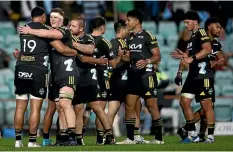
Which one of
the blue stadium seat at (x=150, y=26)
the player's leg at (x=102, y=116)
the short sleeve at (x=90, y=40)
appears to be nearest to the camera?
the player's leg at (x=102, y=116)

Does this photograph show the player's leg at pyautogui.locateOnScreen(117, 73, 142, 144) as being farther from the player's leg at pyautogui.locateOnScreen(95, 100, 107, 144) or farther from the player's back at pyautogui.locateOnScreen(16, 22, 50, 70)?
the player's back at pyautogui.locateOnScreen(16, 22, 50, 70)

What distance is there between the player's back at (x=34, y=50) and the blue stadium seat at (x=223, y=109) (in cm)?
870

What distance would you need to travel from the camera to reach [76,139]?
61.7ft

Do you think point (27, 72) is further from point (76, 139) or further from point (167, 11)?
Answer: point (167, 11)

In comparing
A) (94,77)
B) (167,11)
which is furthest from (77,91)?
(167,11)

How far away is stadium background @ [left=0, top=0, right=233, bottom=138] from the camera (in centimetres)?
2605

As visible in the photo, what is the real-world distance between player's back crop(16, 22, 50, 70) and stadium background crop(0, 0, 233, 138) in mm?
7298

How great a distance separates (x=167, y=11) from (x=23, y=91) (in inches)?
517

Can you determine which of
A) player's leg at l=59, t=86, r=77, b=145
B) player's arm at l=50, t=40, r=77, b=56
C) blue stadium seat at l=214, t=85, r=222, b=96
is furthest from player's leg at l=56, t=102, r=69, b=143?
blue stadium seat at l=214, t=85, r=222, b=96

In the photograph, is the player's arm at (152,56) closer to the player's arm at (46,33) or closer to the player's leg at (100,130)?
the player's leg at (100,130)

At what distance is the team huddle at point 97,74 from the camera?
59.7ft

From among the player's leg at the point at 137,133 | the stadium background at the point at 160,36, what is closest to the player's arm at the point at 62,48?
the player's leg at the point at 137,133

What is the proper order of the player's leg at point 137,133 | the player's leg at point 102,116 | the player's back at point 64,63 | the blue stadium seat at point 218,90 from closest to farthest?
the player's back at point 64,63, the player's leg at point 102,116, the player's leg at point 137,133, the blue stadium seat at point 218,90

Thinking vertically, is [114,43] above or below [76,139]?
above
